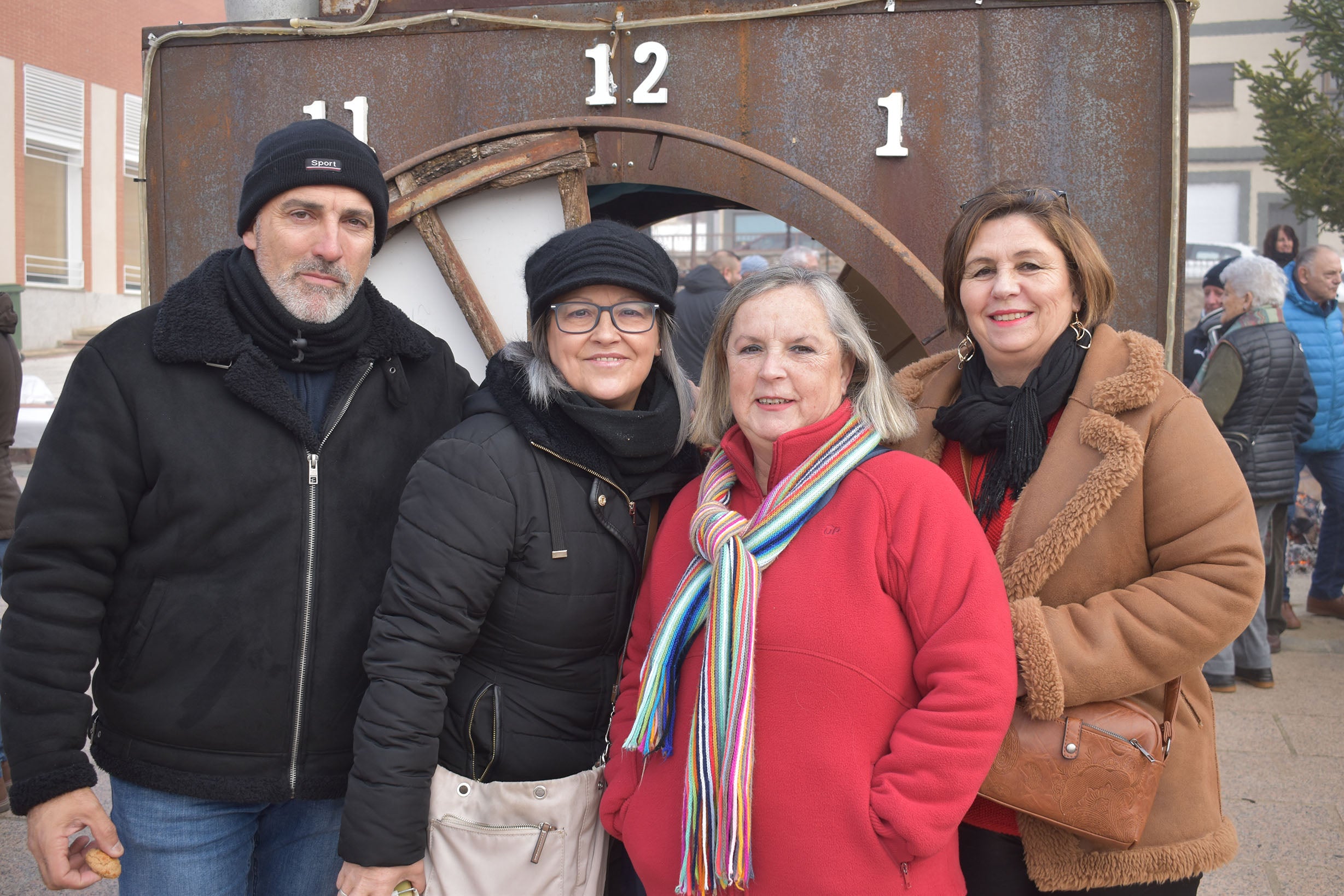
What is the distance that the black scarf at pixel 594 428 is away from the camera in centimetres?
200

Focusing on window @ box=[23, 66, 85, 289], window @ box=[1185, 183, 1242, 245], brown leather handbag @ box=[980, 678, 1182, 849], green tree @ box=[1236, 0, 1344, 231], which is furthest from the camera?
window @ box=[1185, 183, 1242, 245]

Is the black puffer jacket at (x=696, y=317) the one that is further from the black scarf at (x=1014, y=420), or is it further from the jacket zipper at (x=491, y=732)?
the jacket zipper at (x=491, y=732)

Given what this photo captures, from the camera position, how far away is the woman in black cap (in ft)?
6.10

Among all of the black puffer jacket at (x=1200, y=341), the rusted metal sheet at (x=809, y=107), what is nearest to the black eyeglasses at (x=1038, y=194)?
the rusted metal sheet at (x=809, y=107)

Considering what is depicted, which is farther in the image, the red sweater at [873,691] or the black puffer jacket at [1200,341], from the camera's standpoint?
the black puffer jacket at [1200,341]

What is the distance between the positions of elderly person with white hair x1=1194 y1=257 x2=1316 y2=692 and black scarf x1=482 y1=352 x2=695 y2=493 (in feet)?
13.5

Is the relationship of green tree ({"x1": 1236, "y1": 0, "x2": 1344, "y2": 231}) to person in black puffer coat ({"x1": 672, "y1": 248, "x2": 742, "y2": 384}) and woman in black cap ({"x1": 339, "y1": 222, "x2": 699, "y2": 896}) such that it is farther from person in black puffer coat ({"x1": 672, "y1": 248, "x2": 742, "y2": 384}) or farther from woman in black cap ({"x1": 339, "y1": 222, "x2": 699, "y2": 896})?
woman in black cap ({"x1": 339, "y1": 222, "x2": 699, "y2": 896})

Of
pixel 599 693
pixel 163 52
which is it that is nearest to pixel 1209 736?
pixel 599 693

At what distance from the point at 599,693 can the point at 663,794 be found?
261 mm

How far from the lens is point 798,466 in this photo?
1.85 meters

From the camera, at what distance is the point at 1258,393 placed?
5.20m

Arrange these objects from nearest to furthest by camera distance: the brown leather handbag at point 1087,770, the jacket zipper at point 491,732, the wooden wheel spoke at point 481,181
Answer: the brown leather handbag at point 1087,770 < the jacket zipper at point 491,732 < the wooden wheel spoke at point 481,181

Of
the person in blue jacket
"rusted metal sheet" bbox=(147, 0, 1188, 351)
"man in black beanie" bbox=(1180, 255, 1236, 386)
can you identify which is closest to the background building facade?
"man in black beanie" bbox=(1180, 255, 1236, 386)

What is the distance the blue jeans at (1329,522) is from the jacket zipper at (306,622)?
559 cm
